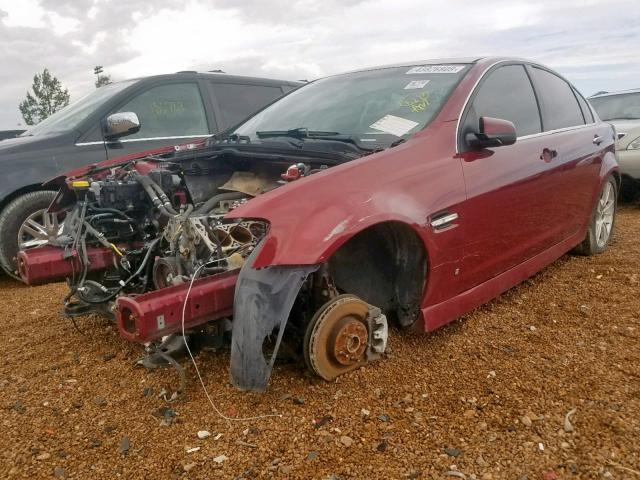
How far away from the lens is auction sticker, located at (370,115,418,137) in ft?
9.92

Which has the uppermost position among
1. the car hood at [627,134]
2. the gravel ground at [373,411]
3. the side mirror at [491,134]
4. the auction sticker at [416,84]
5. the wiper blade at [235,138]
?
the auction sticker at [416,84]

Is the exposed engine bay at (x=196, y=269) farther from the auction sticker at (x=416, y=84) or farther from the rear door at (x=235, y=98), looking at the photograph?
the rear door at (x=235, y=98)

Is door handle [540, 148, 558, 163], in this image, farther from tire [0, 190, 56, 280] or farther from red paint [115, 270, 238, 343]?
tire [0, 190, 56, 280]

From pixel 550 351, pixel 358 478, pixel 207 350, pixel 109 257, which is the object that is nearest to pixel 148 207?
pixel 109 257

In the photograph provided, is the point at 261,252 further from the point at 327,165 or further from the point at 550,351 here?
the point at 550,351

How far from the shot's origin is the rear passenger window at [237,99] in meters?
5.91

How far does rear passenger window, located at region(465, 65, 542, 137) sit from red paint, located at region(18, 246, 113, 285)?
2265 millimetres

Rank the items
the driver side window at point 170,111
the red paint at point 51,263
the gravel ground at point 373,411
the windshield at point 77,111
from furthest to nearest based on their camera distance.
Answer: the driver side window at point 170,111, the windshield at point 77,111, the red paint at point 51,263, the gravel ground at point 373,411

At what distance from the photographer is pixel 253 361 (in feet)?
7.64

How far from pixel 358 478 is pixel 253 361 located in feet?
2.08

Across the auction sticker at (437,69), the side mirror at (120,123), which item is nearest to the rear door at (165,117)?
the side mirror at (120,123)

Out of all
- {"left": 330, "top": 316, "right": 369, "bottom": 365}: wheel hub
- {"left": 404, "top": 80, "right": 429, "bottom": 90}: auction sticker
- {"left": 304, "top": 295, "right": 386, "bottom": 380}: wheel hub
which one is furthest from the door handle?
{"left": 330, "top": 316, "right": 369, "bottom": 365}: wheel hub

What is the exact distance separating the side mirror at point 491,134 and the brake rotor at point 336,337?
1.12 metres

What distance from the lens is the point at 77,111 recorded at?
5367mm
